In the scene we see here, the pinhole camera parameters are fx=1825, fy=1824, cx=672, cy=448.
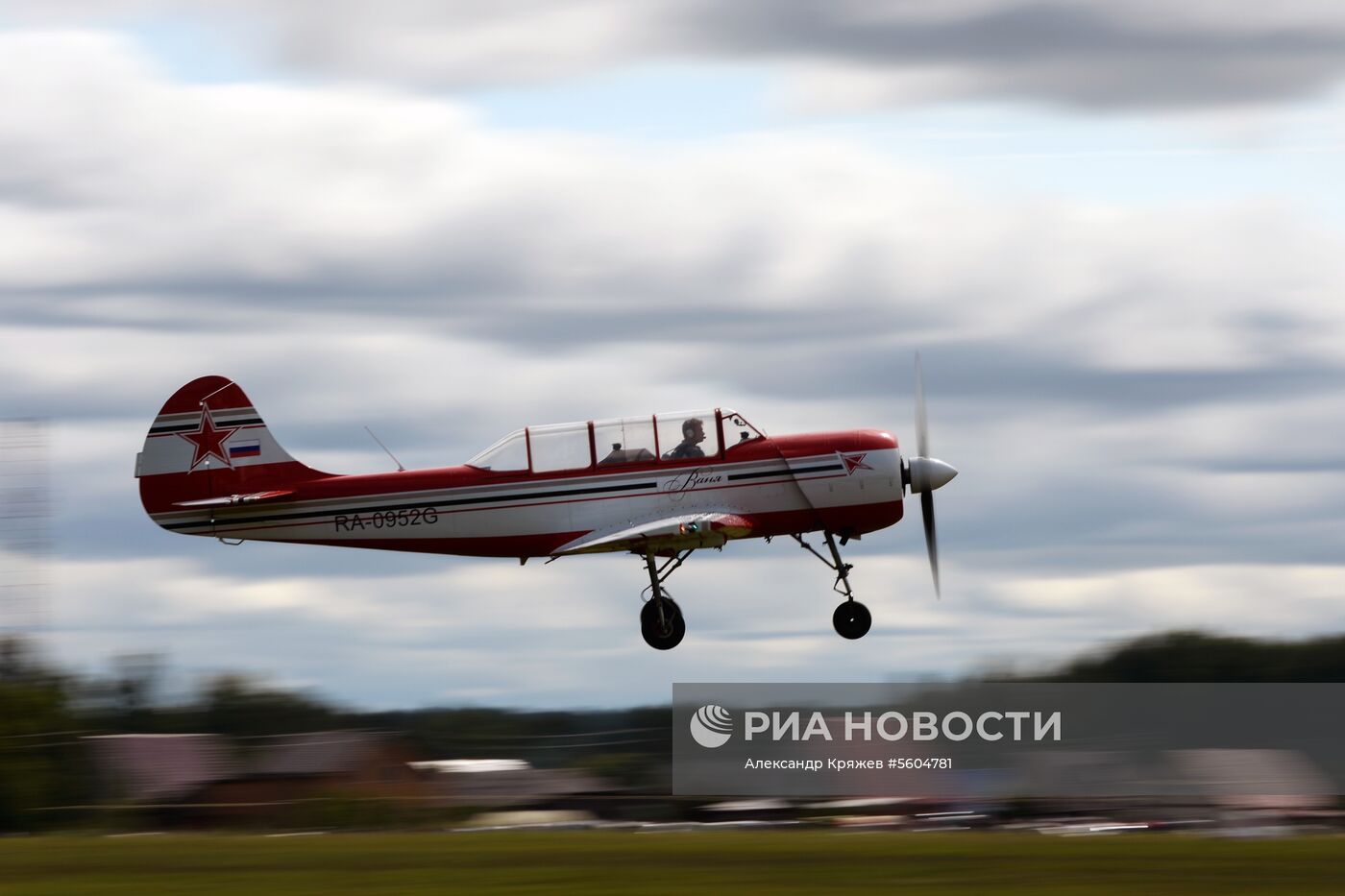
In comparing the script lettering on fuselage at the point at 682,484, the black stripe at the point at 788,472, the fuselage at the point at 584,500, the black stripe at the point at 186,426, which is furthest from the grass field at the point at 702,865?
the black stripe at the point at 186,426

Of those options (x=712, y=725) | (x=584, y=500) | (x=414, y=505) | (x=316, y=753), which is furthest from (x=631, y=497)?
(x=316, y=753)

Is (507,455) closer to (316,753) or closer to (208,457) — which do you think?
(208,457)

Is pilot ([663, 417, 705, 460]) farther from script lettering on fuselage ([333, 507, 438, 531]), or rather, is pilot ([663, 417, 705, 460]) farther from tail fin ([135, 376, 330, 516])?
tail fin ([135, 376, 330, 516])

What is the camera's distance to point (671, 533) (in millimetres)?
23344

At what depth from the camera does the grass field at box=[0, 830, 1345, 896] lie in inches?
878

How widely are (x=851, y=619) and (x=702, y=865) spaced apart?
12.9 feet

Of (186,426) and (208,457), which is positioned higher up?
(186,426)

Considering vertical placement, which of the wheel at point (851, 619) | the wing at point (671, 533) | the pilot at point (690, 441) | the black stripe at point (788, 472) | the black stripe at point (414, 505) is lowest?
the wheel at point (851, 619)

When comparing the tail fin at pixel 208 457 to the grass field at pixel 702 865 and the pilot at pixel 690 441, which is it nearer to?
the pilot at pixel 690 441

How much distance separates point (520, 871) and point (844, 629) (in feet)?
17.8

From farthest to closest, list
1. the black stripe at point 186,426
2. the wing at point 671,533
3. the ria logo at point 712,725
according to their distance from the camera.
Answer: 1. the ria logo at point 712,725
2. the black stripe at point 186,426
3. the wing at point 671,533

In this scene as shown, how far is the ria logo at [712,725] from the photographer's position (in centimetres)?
3328

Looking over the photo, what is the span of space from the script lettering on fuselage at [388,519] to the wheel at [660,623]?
10.2 feet

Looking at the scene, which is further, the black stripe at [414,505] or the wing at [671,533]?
the black stripe at [414,505]
